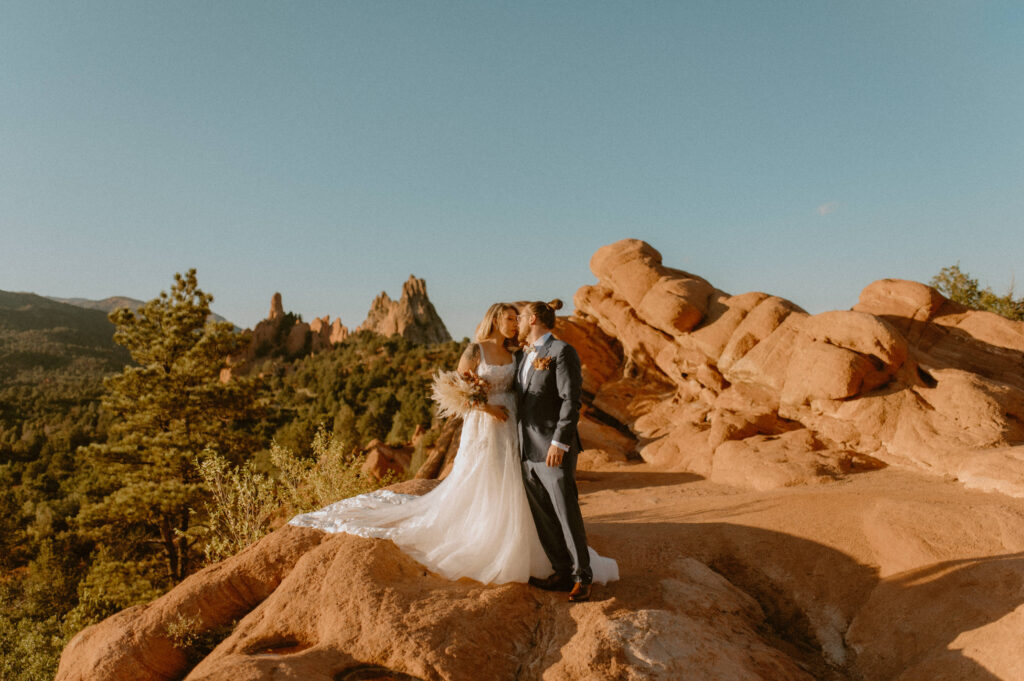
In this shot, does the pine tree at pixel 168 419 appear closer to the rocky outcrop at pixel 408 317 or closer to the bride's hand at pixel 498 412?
the bride's hand at pixel 498 412

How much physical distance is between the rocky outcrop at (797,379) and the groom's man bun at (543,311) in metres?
8.32

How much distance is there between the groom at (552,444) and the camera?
16.7ft

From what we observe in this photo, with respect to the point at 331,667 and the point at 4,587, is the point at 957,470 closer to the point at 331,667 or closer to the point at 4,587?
the point at 331,667

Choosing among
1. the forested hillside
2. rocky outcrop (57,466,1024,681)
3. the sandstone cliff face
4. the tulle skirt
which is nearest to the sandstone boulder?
the forested hillside

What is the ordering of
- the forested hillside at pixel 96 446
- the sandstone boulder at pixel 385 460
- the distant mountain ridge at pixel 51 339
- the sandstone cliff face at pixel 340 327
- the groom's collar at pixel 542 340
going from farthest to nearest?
the sandstone cliff face at pixel 340 327 → the distant mountain ridge at pixel 51 339 → the sandstone boulder at pixel 385 460 → the forested hillside at pixel 96 446 → the groom's collar at pixel 542 340

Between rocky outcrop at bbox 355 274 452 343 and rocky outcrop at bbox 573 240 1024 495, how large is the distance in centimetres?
8267

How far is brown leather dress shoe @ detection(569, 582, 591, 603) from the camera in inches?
196

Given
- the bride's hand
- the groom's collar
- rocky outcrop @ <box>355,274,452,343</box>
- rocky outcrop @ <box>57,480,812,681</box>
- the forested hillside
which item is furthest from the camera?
rocky outcrop @ <box>355,274,452,343</box>

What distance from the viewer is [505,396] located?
5.67 meters

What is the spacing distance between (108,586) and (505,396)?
19.6 metres

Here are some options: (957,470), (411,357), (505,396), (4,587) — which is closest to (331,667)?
(505,396)

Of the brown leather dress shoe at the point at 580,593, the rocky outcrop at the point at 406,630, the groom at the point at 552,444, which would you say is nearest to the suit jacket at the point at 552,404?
the groom at the point at 552,444

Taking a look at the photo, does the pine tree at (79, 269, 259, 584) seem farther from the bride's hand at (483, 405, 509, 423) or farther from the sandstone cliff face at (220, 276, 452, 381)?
the sandstone cliff face at (220, 276, 452, 381)

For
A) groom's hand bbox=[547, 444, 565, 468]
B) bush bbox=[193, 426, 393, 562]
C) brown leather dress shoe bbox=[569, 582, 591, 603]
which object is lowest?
bush bbox=[193, 426, 393, 562]
